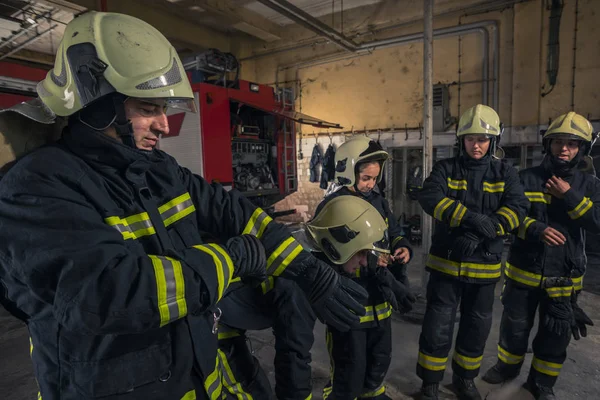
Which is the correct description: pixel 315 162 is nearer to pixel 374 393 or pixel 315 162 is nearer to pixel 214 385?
pixel 374 393

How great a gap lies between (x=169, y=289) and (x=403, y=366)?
2.71 m

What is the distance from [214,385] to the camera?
3.97 ft

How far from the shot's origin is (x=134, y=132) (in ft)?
3.58

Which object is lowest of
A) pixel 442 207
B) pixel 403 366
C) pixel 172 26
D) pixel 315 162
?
pixel 403 366

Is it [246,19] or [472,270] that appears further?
[246,19]

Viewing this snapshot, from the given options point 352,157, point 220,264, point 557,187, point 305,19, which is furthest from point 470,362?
point 305,19

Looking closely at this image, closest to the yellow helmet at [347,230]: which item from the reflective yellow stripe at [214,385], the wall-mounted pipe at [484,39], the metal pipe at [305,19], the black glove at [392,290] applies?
the black glove at [392,290]

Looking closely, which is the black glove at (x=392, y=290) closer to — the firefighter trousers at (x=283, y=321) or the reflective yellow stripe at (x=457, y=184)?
the firefighter trousers at (x=283, y=321)

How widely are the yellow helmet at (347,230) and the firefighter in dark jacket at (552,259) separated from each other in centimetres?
126

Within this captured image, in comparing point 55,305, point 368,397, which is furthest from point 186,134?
point 55,305

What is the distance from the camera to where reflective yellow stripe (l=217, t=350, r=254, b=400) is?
4.55 feet

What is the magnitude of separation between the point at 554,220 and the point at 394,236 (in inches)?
49.2

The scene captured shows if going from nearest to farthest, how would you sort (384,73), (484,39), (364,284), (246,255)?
(246,255) → (364,284) → (484,39) → (384,73)

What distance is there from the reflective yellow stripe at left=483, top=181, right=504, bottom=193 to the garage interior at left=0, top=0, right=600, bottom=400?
1.58 meters
